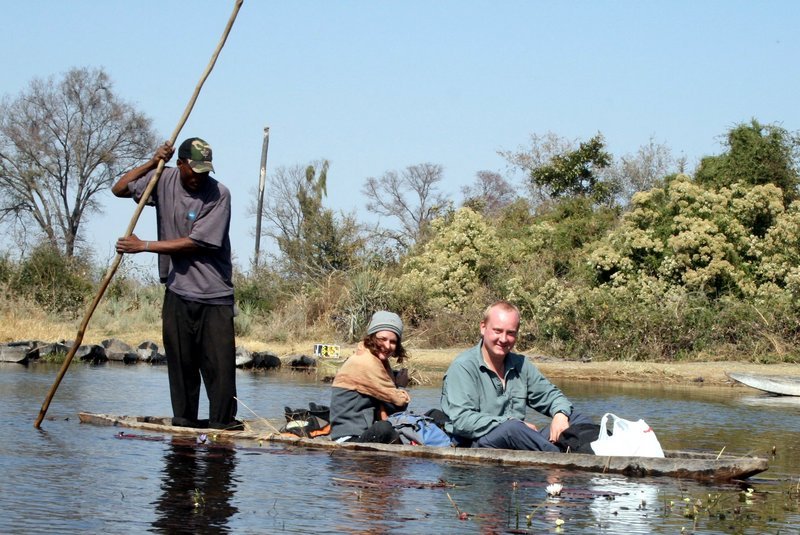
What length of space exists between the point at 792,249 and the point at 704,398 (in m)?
9.16

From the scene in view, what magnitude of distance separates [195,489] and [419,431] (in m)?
2.46

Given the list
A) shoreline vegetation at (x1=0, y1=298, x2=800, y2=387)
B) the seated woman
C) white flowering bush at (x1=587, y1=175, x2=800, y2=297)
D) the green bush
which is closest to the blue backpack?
the seated woman

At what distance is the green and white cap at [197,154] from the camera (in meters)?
10.3

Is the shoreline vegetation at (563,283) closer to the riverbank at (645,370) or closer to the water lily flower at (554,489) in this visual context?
the riverbank at (645,370)

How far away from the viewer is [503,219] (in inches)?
1420

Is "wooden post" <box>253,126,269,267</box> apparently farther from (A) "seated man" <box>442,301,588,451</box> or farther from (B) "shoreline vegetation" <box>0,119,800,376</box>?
(A) "seated man" <box>442,301,588,451</box>

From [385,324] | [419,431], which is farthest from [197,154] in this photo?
[419,431]

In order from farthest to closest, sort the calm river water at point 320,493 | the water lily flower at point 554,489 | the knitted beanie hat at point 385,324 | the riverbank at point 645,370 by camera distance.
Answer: the riverbank at point 645,370, the knitted beanie hat at point 385,324, the water lily flower at point 554,489, the calm river water at point 320,493

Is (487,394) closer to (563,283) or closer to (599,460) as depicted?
(599,460)

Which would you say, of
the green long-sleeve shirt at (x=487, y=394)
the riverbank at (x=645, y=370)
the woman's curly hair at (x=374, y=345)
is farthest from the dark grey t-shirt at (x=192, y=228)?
the riverbank at (x=645, y=370)

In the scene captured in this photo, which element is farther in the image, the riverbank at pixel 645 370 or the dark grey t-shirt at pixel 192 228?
the riverbank at pixel 645 370

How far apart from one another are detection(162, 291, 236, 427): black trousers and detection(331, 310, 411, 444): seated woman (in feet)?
3.60

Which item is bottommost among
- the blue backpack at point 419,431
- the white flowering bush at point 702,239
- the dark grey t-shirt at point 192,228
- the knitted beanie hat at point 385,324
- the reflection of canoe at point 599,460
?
the reflection of canoe at point 599,460

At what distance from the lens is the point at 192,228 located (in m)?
10.4
